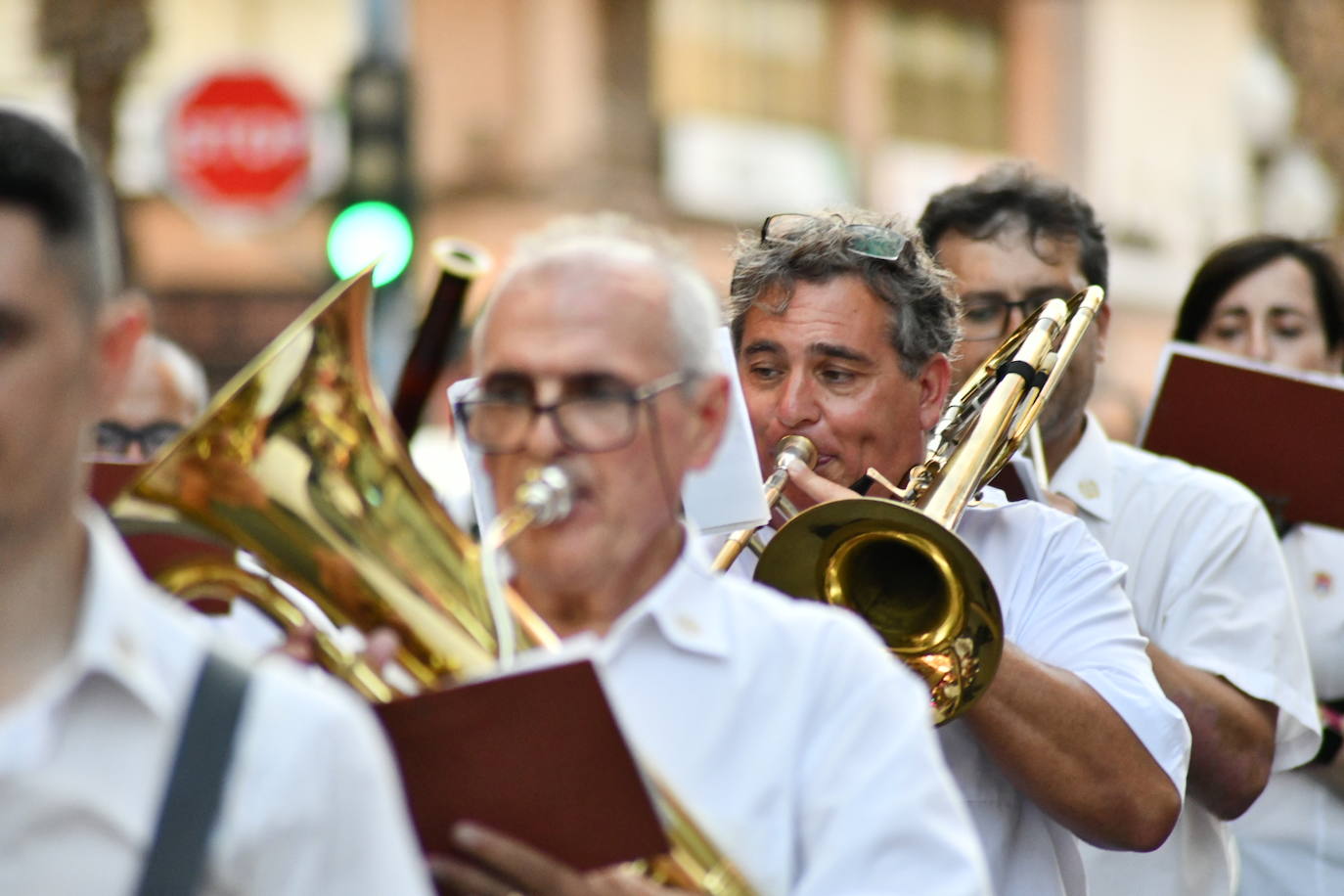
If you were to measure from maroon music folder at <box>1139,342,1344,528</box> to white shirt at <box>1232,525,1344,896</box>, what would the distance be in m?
0.15

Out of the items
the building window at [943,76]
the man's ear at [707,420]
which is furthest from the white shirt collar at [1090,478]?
the building window at [943,76]

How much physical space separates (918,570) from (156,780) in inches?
65.9

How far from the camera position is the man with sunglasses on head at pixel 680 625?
8.00ft

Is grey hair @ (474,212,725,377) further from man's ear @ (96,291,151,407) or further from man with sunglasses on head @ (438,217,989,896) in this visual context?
man's ear @ (96,291,151,407)

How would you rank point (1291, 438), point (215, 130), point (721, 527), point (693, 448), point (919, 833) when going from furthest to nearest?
point (215, 130)
point (1291, 438)
point (721, 527)
point (693, 448)
point (919, 833)

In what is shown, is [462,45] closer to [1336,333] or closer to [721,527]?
[1336,333]

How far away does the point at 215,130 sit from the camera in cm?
1170

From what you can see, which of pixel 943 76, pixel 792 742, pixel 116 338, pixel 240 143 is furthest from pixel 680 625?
pixel 943 76

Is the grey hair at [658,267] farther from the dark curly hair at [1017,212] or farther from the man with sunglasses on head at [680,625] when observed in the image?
the dark curly hair at [1017,212]

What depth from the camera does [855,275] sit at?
355 cm

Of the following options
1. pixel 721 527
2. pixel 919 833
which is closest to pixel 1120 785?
pixel 721 527

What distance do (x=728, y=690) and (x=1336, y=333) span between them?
11.1 ft

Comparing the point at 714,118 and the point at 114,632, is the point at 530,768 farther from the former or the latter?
the point at 714,118

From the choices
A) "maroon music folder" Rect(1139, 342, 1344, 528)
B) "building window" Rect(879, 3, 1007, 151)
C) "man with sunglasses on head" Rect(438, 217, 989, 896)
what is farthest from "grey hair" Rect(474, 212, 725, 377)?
"building window" Rect(879, 3, 1007, 151)
